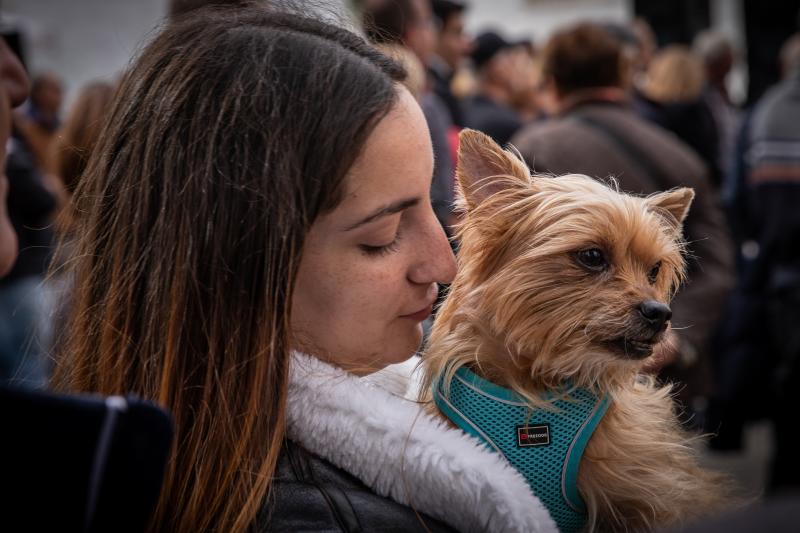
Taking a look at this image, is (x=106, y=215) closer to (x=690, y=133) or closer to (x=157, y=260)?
Result: (x=157, y=260)

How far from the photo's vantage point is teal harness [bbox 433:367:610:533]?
1.58 m

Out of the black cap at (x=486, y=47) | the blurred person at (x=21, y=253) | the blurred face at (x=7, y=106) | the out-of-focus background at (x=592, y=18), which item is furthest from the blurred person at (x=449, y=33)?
the out-of-focus background at (x=592, y=18)

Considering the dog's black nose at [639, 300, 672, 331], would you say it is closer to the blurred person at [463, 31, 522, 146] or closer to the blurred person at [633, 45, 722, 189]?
the blurred person at [463, 31, 522, 146]

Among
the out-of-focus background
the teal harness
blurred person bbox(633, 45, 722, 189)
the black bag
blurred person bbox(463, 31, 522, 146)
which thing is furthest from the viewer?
the out-of-focus background

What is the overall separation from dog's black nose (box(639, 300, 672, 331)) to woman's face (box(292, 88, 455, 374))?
46 centimetres

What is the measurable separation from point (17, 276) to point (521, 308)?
166 inches

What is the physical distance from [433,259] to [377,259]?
106 mm

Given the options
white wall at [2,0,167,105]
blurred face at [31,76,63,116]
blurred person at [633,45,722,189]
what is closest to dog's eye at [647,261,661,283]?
blurred person at [633,45,722,189]

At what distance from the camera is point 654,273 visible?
1.86 metres

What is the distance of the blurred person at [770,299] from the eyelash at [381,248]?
11.7ft

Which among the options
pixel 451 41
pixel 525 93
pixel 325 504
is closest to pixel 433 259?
pixel 325 504

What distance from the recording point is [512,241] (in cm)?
180

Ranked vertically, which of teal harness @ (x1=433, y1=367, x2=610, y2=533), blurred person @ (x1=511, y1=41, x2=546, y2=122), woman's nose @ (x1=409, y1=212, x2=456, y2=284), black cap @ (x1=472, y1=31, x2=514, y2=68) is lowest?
blurred person @ (x1=511, y1=41, x2=546, y2=122)

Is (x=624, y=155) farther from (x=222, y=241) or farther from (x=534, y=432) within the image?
(x=222, y=241)
